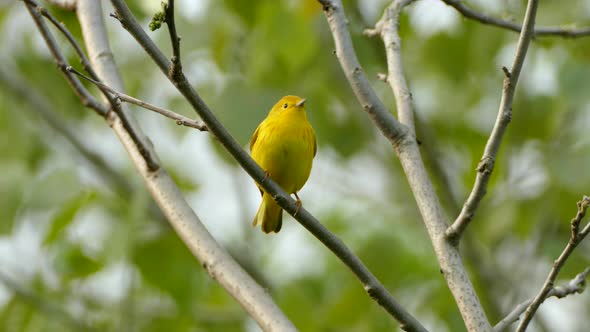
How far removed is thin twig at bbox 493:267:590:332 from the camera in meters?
2.42

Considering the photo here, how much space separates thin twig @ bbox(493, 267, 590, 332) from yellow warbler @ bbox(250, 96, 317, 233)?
1474 millimetres

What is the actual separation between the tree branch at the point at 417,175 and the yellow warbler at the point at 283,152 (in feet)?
3.39

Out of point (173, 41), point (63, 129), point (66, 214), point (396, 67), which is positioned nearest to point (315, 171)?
point (63, 129)

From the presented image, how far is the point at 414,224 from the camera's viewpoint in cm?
604

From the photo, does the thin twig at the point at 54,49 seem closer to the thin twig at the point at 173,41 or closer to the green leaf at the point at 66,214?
the thin twig at the point at 173,41

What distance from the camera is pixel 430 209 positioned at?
2533 mm

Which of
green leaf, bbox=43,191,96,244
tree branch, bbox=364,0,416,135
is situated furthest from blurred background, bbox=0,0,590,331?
tree branch, bbox=364,0,416,135

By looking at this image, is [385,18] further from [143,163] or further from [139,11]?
[139,11]

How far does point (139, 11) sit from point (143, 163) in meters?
1.62

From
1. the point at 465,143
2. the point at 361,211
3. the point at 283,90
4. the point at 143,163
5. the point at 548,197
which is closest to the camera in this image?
the point at 143,163

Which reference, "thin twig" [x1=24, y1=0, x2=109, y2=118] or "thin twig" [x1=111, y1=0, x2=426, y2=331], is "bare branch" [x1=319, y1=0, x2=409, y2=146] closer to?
"thin twig" [x1=111, y1=0, x2=426, y2=331]

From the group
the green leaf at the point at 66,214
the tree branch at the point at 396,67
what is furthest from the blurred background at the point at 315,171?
the tree branch at the point at 396,67

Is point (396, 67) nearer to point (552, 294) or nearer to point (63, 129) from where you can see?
point (552, 294)

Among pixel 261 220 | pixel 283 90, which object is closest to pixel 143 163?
pixel 261 220
